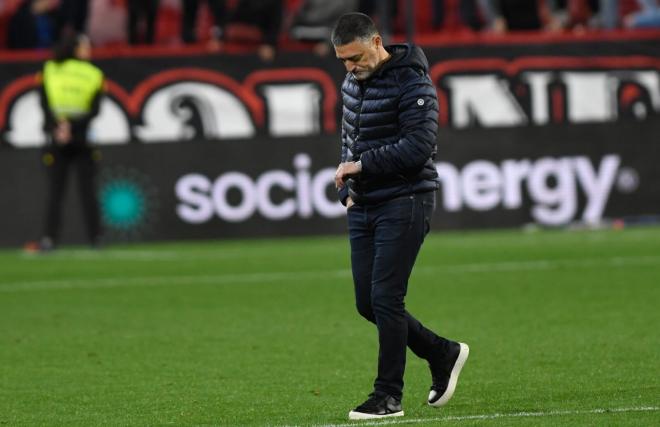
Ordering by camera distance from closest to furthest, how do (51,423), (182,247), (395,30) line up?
(51,423)
(182,247)
(395,30)

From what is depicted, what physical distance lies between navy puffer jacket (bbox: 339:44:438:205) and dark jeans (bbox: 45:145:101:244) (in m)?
11.3

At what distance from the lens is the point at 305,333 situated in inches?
470

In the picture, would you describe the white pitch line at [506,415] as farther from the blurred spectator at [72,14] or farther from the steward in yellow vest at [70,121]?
the blurred spectator at [72,14]

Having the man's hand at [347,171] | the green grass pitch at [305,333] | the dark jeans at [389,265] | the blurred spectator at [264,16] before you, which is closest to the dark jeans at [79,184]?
the green grass pitch at [305,333]

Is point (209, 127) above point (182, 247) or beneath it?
above

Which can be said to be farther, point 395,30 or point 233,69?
point 395,30

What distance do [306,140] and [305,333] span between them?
8636 millimetres

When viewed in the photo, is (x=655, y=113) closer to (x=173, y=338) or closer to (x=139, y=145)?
(x=139, y=145)

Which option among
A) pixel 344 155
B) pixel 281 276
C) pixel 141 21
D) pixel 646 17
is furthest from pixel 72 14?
pixel 344 155

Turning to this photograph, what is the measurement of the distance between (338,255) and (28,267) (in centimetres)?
346

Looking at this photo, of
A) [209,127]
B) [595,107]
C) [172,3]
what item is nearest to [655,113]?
[595,107]

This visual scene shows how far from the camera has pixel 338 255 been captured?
723 inches

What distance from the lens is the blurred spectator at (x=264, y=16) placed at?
21.5 meters

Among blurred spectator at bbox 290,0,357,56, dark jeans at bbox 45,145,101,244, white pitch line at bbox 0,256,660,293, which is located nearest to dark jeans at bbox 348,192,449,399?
white pitch line at bbox 0,256,660,293
